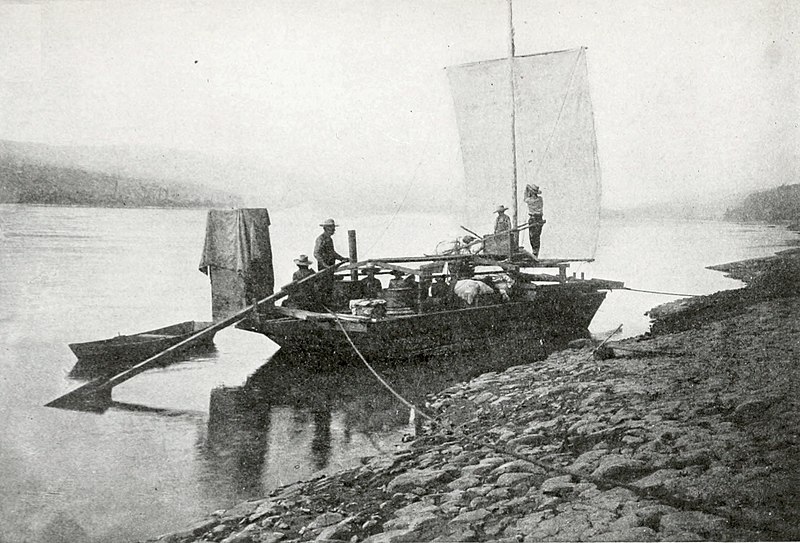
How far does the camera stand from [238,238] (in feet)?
28.2

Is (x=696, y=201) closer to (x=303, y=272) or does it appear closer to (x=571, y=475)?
(x=303, y=272)

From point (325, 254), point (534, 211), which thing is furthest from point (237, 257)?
point (534, 211)

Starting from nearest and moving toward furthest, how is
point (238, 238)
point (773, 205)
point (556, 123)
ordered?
point (238, 238)
point (773, 205)
point (556, 123)

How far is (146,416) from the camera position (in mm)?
7000

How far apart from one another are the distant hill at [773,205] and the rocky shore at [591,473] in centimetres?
263

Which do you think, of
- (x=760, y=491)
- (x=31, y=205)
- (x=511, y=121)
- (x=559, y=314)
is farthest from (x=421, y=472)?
(x=511, y=121)

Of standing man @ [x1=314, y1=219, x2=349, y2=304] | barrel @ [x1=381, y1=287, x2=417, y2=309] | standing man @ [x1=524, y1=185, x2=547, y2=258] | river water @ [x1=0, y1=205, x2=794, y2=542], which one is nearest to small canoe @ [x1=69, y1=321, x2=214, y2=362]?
river water @ [x1=0, y1=205, x2=794, y2=542]

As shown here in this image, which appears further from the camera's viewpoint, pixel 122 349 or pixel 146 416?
pixel 122 349

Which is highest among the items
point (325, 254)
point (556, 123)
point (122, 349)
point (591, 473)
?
point (556, 123)

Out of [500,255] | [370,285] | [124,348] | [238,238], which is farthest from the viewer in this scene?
[500,255]

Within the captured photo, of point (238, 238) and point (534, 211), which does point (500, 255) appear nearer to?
point (534, 211)

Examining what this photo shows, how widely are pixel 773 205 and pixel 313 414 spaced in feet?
23.4

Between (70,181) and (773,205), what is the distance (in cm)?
948

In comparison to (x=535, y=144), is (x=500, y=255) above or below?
below
